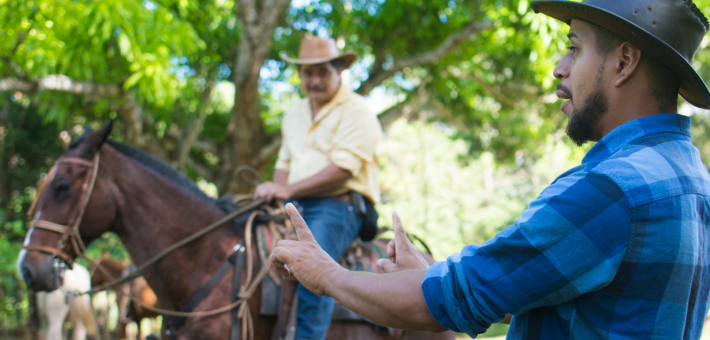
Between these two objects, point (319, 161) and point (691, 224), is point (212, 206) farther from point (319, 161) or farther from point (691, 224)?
point (691, 224)

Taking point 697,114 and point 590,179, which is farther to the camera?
point 697,114

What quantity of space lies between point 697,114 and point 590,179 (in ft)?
73.6

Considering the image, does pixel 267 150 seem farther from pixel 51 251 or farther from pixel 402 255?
pixel 402 255

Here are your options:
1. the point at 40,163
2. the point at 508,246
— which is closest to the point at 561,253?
the point at 508,246

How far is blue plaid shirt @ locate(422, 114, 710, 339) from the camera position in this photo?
3.28ft

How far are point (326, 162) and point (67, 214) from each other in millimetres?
1539

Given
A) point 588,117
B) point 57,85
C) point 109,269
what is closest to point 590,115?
point 588,117

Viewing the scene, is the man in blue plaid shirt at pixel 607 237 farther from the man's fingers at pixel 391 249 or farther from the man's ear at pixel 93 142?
the man's ear at pixel 93 142

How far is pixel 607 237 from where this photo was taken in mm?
995

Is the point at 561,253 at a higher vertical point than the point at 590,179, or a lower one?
lower

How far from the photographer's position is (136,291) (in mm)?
6273

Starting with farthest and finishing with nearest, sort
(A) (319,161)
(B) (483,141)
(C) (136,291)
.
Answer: (B) (483,141)
(C) (136,291)
(A) (319,161)

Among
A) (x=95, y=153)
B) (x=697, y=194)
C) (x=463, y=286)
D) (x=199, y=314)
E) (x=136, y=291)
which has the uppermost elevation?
(x=95, y=153)

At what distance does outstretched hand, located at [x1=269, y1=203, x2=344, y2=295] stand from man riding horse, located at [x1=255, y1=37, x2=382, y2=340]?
1483 millimetres
